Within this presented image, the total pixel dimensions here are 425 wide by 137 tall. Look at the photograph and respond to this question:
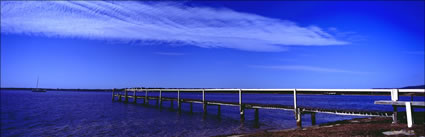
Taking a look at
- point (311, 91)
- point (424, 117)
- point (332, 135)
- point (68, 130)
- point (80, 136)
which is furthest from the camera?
point (68, 130)

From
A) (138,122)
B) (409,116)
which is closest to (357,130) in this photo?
(409,116)

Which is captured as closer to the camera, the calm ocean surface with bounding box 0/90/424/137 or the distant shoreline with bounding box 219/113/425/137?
the distant shoreline with bounding box 219/113/425/137

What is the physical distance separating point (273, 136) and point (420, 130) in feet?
16.1

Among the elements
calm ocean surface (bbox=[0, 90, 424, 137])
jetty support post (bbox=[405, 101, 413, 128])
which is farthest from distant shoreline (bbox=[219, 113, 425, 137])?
calm ocean surface (bbox=[0, 90, 424, 137])

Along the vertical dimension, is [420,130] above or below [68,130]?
above

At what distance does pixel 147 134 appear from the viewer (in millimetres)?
16562

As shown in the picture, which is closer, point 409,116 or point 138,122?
point 409,116

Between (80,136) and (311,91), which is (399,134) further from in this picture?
(80,136)

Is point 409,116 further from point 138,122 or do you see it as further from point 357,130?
point 138,122

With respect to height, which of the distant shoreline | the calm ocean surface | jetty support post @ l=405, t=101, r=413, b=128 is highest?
jetty support post @ l=405, t=101, r=413, b=128

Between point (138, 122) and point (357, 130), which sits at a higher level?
point (357, 130)

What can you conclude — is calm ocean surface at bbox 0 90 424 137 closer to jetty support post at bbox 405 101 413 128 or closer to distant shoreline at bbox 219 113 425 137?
distant shoreline at bbox 219 113 425 137

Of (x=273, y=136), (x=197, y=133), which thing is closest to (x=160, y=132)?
(x=197, y=133)

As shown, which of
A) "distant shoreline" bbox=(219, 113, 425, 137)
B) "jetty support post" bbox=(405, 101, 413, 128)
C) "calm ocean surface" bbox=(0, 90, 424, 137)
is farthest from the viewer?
"calm ocean surface" bbox=(0, 90, 424, 137)
